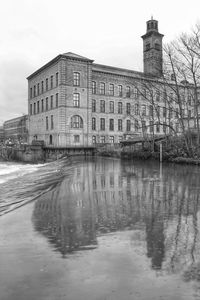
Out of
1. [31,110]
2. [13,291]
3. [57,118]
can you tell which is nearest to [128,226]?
[13,291]

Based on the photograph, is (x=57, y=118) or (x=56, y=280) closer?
(x=56, y=280)

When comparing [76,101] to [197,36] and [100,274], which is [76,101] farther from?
[100,274]

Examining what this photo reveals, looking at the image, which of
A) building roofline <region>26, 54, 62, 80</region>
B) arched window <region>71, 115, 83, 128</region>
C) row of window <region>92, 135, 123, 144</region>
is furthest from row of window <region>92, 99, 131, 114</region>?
building roofline <region>26, 54, 62, 80</region>

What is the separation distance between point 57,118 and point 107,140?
1308cm

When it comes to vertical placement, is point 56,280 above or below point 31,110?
below

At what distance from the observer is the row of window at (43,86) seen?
6205cm

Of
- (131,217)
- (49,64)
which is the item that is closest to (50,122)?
(49,64)

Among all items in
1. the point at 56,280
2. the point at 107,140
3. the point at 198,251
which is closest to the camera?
the point at 56,280

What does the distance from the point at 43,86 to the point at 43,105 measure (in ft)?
14.3

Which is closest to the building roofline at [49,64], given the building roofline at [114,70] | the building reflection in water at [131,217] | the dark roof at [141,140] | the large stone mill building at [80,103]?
the large stone mill building at [80,103]

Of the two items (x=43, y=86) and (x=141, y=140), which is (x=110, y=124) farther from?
(x=141, y=140)

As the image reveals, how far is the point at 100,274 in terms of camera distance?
469cm

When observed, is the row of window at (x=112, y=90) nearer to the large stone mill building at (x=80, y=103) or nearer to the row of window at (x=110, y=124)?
the large stone mill building at (x=80, y=103)

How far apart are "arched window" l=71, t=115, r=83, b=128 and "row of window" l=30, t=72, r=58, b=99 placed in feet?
26.2
